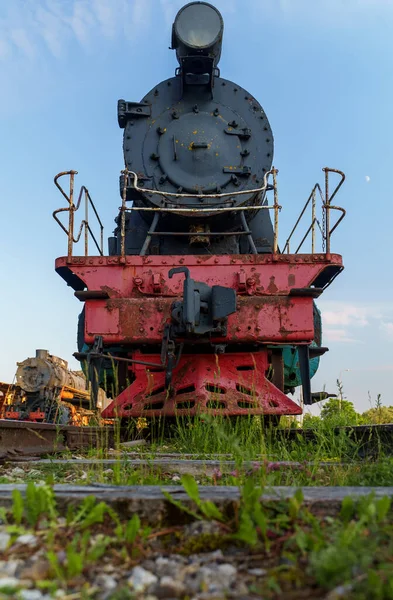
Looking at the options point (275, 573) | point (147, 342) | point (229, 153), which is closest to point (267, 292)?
point (147, 342)

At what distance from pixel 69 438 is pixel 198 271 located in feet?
6.04

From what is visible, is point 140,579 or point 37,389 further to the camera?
point 37,389

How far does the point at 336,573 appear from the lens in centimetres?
114

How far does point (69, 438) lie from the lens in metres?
4.56

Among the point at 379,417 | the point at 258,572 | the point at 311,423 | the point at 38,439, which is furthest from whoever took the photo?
the point at 311,423

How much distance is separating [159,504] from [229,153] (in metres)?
5.15

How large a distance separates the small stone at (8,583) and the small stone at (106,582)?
171 millimetres

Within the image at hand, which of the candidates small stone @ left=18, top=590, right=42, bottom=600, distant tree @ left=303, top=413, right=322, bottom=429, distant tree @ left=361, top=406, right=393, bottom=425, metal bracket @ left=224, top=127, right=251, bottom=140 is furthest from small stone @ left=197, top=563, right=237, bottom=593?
metal bracket @ left=224, top=127, right=251, bottom=140

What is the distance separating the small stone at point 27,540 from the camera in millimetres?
1422

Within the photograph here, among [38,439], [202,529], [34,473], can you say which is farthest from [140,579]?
[38,439]

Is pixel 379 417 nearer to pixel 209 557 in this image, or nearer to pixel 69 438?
pixel 69 438

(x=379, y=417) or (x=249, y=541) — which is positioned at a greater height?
(x=379, y=417)

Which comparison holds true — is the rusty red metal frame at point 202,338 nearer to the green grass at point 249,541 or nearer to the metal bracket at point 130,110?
the metal bracket at point 130,110

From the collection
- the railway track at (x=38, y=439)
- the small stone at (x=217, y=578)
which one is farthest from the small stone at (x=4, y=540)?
the railway track at (x=38, y=439)
